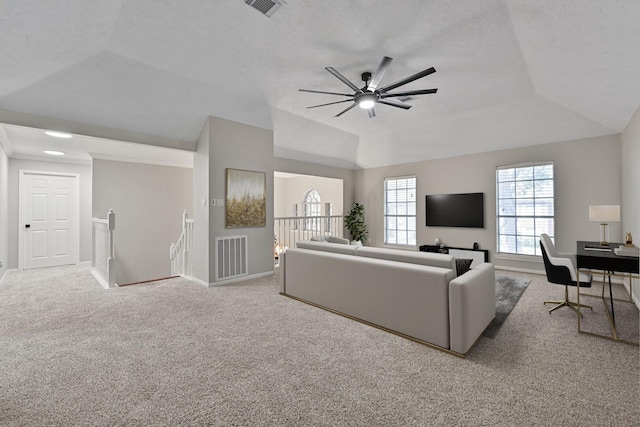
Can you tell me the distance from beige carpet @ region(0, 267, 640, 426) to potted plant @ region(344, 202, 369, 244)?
178 inches

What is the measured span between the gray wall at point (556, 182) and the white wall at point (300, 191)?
8.07ft

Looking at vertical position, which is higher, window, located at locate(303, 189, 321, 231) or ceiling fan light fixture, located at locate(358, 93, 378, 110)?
ceiling fan light fixture, located at locate(358, 93, 378, 110)

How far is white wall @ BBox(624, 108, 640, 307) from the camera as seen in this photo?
11.1 ft

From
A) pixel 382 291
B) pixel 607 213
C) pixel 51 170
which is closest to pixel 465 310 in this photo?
pixel 382 291

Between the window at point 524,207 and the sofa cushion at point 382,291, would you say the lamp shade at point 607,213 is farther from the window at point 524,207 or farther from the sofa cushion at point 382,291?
the sofa cushion at point 382,291

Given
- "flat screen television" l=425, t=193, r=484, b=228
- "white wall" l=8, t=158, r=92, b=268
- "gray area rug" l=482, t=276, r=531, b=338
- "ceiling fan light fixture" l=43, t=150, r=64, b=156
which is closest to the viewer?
"gray area rug" l=482, t=276, r=531, b=338

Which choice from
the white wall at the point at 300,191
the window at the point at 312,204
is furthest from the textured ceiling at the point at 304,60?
the window at the point at 312,204

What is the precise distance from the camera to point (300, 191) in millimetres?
11047

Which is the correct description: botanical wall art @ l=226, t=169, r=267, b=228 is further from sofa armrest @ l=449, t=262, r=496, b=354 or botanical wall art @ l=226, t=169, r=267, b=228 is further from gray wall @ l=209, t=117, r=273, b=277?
sofa armrest @ l=449, t=262, r=496, b=354

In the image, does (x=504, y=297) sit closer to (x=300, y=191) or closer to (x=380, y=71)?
(x=380, y=71)

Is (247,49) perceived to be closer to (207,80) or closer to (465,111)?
(207,80)

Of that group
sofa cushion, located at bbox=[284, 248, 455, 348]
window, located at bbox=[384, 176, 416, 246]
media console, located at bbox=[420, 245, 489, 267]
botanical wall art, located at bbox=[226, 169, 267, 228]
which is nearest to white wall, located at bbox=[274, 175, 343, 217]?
window, located at bbox=[384, 176, 416, 246]

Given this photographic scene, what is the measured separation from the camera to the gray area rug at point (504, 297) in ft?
9.55

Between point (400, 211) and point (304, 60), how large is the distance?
4.94m
